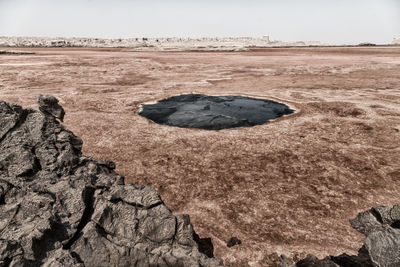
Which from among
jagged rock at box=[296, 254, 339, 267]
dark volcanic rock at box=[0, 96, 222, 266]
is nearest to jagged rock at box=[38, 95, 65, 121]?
dark volcanic rock at box=[0, 96, 222, 266]

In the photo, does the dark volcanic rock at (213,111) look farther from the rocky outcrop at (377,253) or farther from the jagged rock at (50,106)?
the rocky outcrop at (377,253)

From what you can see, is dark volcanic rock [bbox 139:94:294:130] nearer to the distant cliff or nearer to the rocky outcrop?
the rocky outcrop

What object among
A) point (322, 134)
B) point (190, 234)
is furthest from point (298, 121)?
point (190, 234)

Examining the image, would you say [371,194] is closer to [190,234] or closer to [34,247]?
[190,234]

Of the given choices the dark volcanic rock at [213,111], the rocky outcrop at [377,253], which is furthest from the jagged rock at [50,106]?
the rocky outcrop at [377,253]

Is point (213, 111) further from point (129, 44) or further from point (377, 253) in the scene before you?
point (129, 44)

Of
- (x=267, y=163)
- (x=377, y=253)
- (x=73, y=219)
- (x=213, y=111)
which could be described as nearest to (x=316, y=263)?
(x=377, y=253)

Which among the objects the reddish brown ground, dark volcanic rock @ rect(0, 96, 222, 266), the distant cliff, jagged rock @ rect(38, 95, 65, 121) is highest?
the distant cliff
